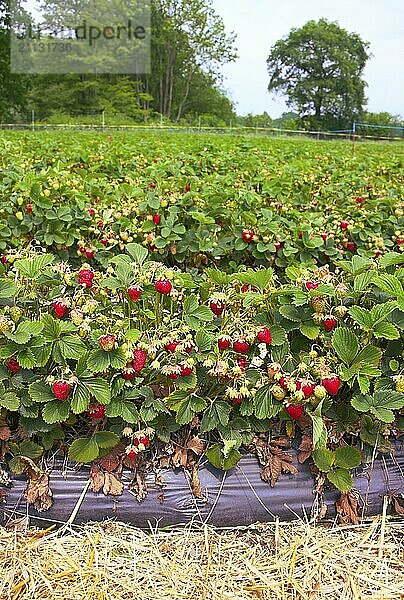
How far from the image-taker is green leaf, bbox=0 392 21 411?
2057 mm

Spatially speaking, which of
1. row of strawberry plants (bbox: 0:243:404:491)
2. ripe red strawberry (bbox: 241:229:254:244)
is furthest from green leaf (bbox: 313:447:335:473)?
ripe red strawberry (bbox: 241:229:254:244)

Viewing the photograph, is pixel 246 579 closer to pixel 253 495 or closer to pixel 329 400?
pixel 253 495

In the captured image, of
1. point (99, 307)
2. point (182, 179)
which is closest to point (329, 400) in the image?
point (99, 307)

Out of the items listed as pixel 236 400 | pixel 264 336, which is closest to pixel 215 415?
→ pixel 236 400

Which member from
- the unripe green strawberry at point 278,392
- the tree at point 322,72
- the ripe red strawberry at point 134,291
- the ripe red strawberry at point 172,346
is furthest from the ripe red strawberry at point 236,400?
the tree at point 322,72

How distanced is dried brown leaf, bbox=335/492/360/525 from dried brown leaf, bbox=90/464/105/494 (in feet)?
2.78

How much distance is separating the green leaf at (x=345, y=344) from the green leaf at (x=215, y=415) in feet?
1.41

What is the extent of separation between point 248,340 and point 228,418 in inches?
11.5

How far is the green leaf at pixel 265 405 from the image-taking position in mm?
2117

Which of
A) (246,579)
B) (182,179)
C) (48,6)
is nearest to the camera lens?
(246,579)

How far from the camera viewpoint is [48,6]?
43.3m

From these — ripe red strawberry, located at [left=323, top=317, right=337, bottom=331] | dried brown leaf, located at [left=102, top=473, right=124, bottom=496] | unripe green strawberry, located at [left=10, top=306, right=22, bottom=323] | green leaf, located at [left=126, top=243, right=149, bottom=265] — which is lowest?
dried brown leaf, located at [left=102, top=473, right=124, bottom=496]

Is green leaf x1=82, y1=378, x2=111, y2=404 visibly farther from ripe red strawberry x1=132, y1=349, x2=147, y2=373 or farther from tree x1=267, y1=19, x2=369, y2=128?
tree x1=267, y1=19, x2=369, y2=128

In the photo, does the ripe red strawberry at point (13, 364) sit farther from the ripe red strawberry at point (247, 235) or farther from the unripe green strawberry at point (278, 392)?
the ripe red strawberry at point (247, 235)
